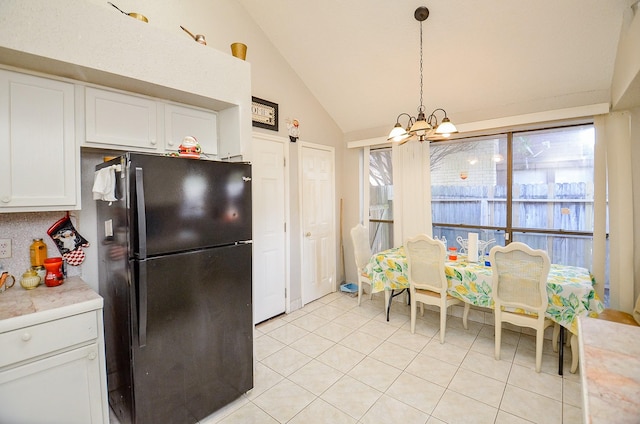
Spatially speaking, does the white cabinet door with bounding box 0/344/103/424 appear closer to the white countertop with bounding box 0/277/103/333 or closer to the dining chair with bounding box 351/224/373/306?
the white countertop with bounding box 0/277/103/333

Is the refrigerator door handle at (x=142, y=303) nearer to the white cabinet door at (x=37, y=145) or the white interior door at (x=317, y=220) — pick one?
the white cabinet door at (x=37, y=145)

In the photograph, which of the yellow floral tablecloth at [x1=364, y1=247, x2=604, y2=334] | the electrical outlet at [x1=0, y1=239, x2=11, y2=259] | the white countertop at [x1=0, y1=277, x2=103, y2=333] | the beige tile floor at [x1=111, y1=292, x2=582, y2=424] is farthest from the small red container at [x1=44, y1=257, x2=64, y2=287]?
the yellow floral tablecloth at [x1=364, y1=247, x2=604, y2=334]

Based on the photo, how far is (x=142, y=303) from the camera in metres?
1.60

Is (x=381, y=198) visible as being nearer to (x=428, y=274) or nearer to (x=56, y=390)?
(x=428, y=274)

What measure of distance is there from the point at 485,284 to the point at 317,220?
Result: 216 centimetres

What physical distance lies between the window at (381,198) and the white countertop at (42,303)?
355 centimetres

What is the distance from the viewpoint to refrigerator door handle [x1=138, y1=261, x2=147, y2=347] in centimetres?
160

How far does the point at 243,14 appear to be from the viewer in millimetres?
3045

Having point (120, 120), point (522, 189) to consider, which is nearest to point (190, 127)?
point (120, 120)

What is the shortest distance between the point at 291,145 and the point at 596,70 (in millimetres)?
3035

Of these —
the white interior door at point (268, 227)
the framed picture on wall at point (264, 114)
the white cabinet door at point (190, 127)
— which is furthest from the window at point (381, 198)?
the white cabinet door at point (190, 127)

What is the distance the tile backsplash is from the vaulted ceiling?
266 centimetres

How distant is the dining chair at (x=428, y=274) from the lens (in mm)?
2922

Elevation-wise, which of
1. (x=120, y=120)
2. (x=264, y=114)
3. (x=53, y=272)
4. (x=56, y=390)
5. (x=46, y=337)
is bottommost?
(x=56, y=390)
